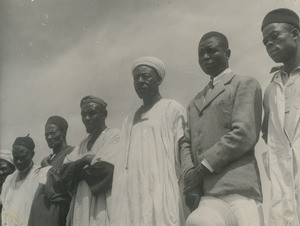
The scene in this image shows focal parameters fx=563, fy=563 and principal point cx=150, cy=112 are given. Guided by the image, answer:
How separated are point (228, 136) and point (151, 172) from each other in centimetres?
59

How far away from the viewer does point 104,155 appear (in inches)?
149

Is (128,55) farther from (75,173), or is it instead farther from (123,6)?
(75,173)

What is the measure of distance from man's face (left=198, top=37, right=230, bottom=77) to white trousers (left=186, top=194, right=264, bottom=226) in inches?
31.3

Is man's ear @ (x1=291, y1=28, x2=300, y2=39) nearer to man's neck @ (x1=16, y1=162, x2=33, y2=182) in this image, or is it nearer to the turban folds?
the turban folds

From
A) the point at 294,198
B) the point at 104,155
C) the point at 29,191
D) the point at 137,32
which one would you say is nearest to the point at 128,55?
the point at 137,32

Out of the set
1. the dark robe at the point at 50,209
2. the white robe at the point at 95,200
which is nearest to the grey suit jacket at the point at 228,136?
the white robe at the point at 95,200

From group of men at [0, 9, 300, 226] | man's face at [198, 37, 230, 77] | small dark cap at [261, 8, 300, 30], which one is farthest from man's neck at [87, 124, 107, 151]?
small dark cap at [261, 8, 300, 30]

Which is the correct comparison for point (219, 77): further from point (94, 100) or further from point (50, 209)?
point (50, 209)

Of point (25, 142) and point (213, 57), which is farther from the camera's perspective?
point (25, 142)

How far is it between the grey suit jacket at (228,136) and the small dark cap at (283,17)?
0.36 metres

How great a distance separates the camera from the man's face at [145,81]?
3.70 m

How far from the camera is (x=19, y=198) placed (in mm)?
4184

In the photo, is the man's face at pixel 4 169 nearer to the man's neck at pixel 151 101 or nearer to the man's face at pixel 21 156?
the man's face at pixel 21 156

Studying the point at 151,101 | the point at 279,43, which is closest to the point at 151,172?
the point at 151,101
